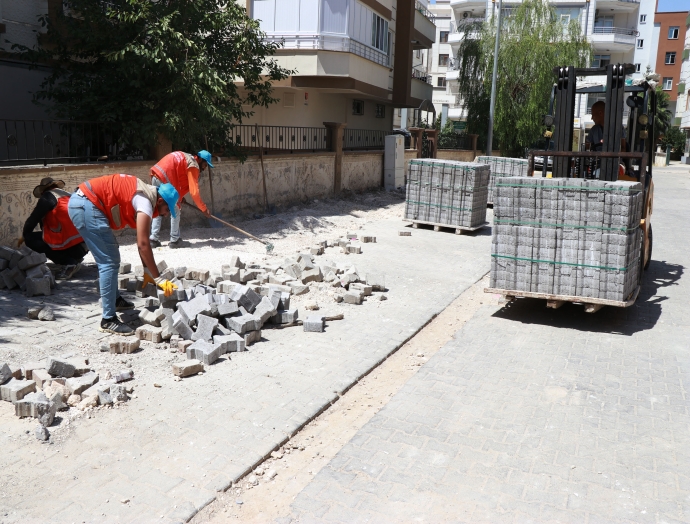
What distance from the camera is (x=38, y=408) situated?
14.1ft

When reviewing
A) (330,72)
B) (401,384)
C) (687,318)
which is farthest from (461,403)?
(330,72)

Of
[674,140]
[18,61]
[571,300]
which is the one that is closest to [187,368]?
[571,300]

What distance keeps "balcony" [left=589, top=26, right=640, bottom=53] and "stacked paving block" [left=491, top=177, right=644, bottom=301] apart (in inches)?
1832

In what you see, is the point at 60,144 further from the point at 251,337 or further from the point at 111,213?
the point at 251,337

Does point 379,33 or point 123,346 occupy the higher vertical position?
point 379,33

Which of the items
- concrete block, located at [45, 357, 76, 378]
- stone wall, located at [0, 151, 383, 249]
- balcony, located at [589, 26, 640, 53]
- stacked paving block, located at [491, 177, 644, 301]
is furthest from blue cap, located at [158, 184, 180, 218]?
balcony, located at [589, 26, 640, 53]

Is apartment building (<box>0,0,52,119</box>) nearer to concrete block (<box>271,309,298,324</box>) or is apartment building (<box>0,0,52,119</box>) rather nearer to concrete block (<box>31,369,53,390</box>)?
concrete block (<box>271,309,298,324</box>)

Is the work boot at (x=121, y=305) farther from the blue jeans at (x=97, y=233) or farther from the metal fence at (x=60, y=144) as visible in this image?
the metal fence at (x=60, y=144)

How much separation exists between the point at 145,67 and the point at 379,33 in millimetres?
13681

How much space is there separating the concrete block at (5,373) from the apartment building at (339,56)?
40.6 feet

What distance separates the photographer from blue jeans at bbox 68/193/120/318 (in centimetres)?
577

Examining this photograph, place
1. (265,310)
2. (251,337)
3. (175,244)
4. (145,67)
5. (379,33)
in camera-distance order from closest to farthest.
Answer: (251,337) < (265,310) < (175,244) < (145,67) < (379,33)

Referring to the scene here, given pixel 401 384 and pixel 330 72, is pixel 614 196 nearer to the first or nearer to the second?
pixel 401 384

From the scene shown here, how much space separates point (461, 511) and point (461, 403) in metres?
1.53
